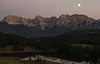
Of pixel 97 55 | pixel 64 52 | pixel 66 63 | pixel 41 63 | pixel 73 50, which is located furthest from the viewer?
pixel 64 52

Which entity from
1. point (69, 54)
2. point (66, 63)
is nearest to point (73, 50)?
point (69, 54)

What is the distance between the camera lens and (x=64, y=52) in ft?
632

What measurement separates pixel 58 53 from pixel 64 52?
5.73m

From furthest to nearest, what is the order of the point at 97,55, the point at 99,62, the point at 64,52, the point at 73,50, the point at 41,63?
the point at 64,52 < the point at 73,50 < the point at 97,55 < the point at 99,62 < the point at 41,63

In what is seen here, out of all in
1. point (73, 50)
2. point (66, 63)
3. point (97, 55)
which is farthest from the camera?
point (73, 50)

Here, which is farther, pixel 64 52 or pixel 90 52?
pixel 64 52

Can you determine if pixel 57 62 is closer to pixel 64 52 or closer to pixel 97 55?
pixel 97 55

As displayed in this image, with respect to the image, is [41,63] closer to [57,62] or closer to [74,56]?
[57,62]

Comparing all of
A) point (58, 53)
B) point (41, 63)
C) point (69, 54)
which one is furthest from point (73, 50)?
point (41, 63)

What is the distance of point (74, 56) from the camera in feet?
568

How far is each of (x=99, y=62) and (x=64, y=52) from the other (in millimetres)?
55252

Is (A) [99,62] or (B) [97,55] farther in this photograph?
(B) [97,55]

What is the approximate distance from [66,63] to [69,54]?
52.1m

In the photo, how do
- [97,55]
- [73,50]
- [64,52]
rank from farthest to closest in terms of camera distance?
1. [64,52]
2. [73,50]
3. [97,55]
